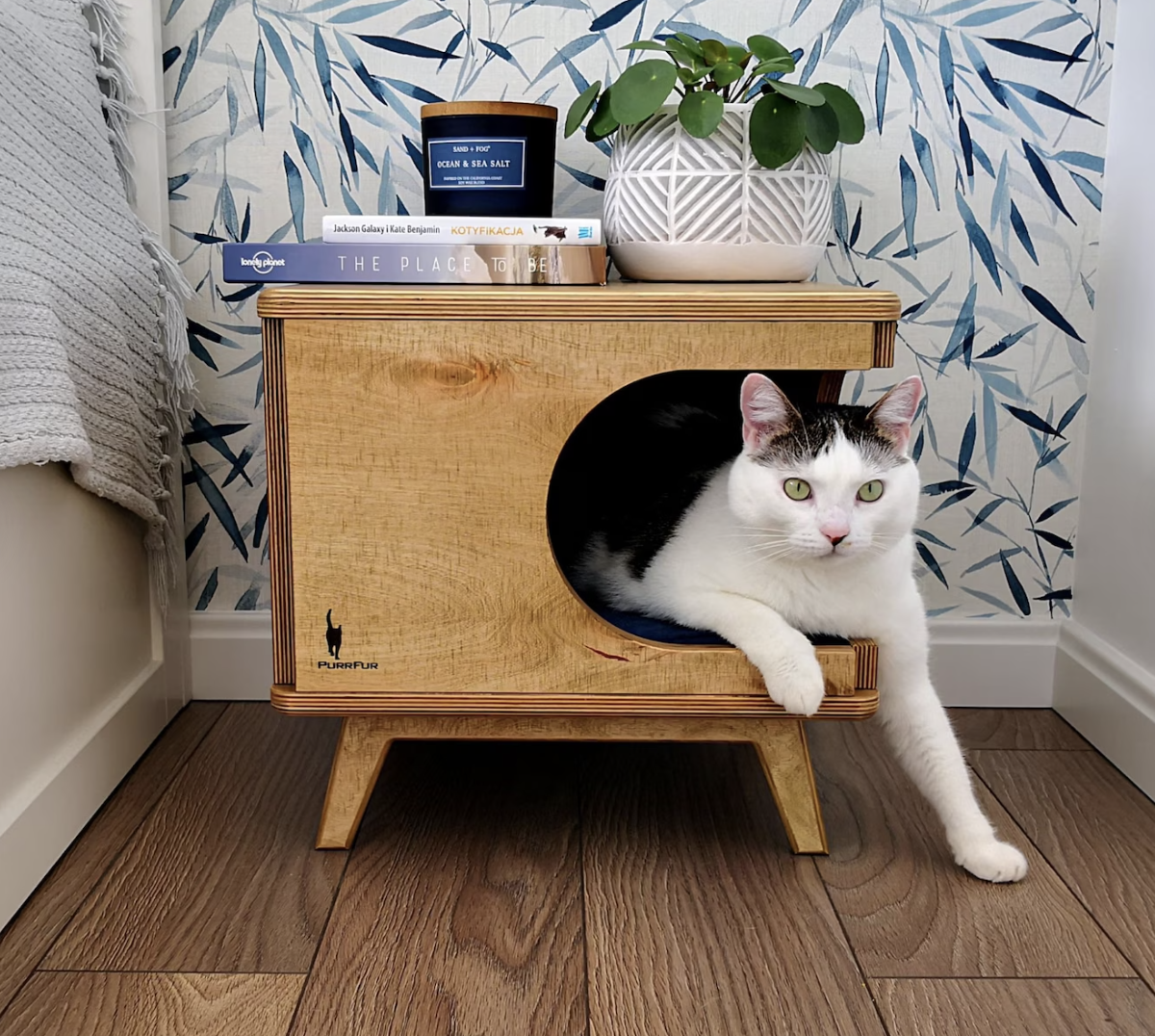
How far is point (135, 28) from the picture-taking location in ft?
4.61

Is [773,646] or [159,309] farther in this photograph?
[159,309]

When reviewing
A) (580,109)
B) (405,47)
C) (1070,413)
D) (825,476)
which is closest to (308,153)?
(405,47)

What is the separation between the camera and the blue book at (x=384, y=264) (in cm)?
110

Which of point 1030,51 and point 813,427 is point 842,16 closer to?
point 1030,51

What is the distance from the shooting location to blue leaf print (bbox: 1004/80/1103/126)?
4.89 ft

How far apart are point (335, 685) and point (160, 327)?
1.82 feet

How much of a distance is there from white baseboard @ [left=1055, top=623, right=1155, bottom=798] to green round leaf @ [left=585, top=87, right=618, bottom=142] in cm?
91

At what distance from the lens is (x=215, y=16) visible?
1462 millimetres

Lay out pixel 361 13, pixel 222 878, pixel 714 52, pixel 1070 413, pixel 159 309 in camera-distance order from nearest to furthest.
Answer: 1. pixel 222 878
2. pixel 714 52
3. pixel 159 309
4. pixel 361 13
5. pixel 1070 413

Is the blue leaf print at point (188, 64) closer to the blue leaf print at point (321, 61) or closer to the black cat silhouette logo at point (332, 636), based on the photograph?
the blue leaf print at point (321, 61)

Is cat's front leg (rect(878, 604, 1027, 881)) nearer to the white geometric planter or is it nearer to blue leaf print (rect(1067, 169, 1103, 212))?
the white geometric planter

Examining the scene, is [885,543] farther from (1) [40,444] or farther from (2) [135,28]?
(2) [135,28]

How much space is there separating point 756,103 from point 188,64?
2.50 feet

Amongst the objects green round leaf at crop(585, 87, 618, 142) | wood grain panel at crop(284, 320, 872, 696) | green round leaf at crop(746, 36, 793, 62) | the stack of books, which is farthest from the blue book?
green round leaf at crop(746, 36, 793, 62)
